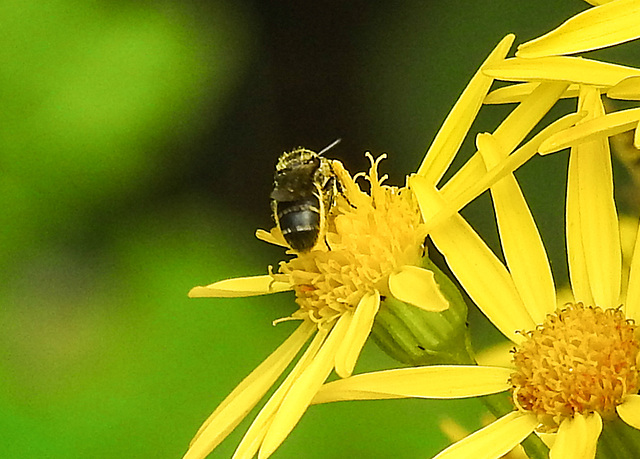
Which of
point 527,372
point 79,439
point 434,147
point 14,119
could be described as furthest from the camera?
point 14,119

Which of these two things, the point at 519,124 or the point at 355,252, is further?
the point at 355,252

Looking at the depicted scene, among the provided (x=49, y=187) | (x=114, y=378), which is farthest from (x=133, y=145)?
(x=114, y=378)

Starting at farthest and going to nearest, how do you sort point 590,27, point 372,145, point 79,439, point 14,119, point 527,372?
point 372,145, point 14,119, point 79,439, point 527,372, point 590,27

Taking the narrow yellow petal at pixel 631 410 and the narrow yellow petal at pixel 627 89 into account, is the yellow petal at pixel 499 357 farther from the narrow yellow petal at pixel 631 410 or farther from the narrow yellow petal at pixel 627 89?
the narrow yellow petal at pixel 627 89

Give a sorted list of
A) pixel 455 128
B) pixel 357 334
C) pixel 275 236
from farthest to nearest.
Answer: pixel 275 236, pixel 455 128, pixel 357 334

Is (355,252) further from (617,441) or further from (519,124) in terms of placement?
(617,441)

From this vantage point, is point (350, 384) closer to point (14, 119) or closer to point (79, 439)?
point (79, 439)

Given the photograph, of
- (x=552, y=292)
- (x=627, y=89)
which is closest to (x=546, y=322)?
(x=552, y=292)
